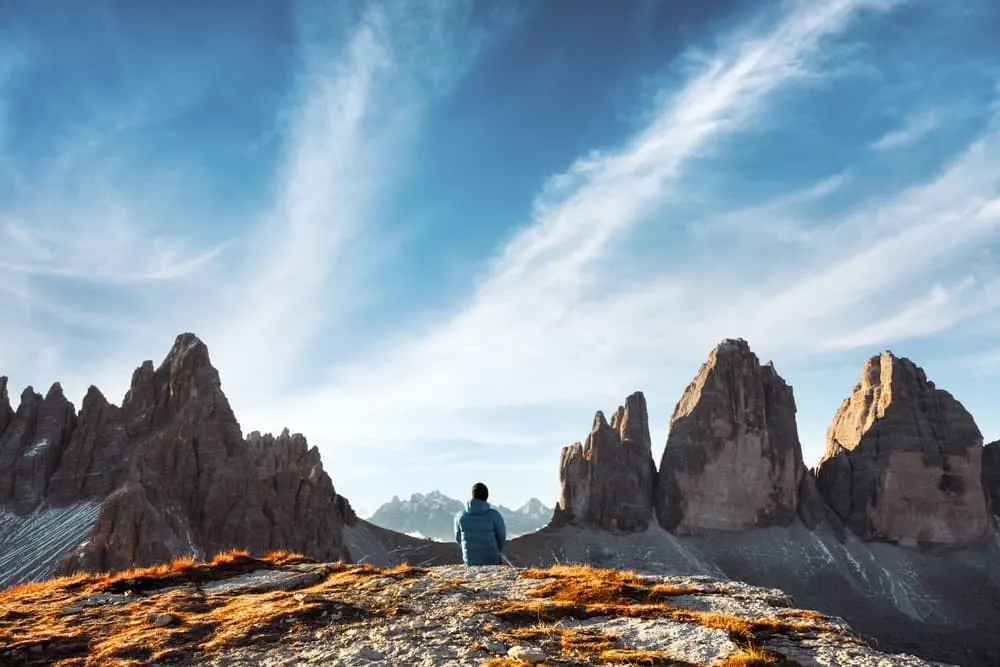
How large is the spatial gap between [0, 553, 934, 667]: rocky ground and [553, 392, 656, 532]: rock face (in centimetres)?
12464

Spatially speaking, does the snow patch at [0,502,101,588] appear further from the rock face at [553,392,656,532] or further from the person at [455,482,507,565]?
the rock face at [553,392,656,532]

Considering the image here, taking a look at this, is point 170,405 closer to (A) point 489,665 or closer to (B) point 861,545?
(A) point 489,665

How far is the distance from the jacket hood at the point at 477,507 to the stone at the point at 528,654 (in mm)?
9164

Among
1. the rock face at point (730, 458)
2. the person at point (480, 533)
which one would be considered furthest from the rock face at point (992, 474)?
the person at point (480, 533)

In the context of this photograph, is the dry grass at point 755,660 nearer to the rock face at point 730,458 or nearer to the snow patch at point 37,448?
the snow patch at point 37,448

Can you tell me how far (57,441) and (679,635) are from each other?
390 ft

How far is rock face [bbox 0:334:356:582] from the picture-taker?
9131 cm

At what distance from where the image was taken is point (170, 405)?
110 metres

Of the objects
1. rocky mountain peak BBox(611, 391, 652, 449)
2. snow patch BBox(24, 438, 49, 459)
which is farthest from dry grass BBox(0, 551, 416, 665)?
rocky mountain peak BBox(611, 391, 652, 449)

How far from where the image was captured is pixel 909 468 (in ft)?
440

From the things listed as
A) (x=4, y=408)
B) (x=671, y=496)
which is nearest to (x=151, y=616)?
(x=4, y=408)

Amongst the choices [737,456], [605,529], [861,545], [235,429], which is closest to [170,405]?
[235,429]

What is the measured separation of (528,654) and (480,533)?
944cm

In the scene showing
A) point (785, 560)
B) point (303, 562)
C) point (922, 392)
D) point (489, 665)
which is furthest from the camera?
point (922, 392)
